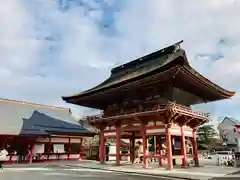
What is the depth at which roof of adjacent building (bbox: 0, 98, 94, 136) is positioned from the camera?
2856cm

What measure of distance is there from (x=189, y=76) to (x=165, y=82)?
1.98 meters

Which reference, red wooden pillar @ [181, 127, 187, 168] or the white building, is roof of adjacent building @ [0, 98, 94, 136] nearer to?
red wooden pillar @ [181, 127, 187, 168]

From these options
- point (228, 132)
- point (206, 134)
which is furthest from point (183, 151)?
point (228, 132)

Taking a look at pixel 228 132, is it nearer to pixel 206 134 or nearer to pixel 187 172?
pixel 206 134

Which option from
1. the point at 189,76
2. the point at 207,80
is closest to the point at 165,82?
the point at 189,76

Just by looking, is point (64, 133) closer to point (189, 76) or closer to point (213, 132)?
point (189, 76)

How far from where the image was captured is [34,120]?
32250 millimetres

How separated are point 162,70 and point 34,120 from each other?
21266 mm

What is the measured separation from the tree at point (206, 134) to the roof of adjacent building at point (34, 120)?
35605 millimetres

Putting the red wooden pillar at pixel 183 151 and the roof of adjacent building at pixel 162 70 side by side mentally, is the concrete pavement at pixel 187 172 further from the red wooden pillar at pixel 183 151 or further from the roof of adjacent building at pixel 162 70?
the roof of adjacent building at pixel 162 70

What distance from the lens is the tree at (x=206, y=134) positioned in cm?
5882

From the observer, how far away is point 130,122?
2256cm

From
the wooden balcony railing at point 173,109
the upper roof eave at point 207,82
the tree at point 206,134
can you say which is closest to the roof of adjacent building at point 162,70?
the upper roof eave at point 207,82

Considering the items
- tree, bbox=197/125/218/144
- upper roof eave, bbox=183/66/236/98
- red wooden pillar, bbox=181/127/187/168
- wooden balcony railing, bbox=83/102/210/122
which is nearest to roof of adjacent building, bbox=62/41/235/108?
upper roof eave, bbox=183/66/236/98
